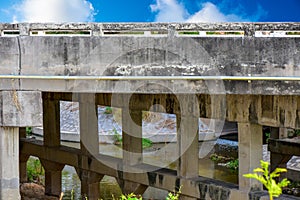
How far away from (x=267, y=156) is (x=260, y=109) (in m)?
11.4

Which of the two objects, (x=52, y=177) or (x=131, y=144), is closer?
(x=131, y=144)

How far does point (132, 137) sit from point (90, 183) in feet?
5.20

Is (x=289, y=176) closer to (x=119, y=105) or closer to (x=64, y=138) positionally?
(x=119, y=105)

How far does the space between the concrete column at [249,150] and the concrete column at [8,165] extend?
3374 millimetres

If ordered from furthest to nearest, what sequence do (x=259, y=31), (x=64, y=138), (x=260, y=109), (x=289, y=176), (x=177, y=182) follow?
(x=64, y=138) < (x=289, y=176) < (x=177, y=182) < (x=260, y=109) < (x=259, y=31)

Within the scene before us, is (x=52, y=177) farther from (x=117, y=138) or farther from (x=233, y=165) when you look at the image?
(x=117, y=138)

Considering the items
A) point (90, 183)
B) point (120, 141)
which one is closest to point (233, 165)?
point (120, 141)

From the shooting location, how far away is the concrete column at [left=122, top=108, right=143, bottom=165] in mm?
10349

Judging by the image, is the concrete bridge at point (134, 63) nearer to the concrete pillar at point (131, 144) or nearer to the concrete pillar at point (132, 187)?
the concrete pillar at point (131, 144)

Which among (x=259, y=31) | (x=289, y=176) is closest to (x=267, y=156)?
(x=289, y=176)

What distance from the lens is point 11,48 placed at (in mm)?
6926

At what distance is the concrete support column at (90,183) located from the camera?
11172mm

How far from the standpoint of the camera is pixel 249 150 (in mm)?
7875

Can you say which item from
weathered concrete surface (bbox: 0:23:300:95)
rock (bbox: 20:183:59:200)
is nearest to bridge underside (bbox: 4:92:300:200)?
rock (bbox: 20:183:59:200)
